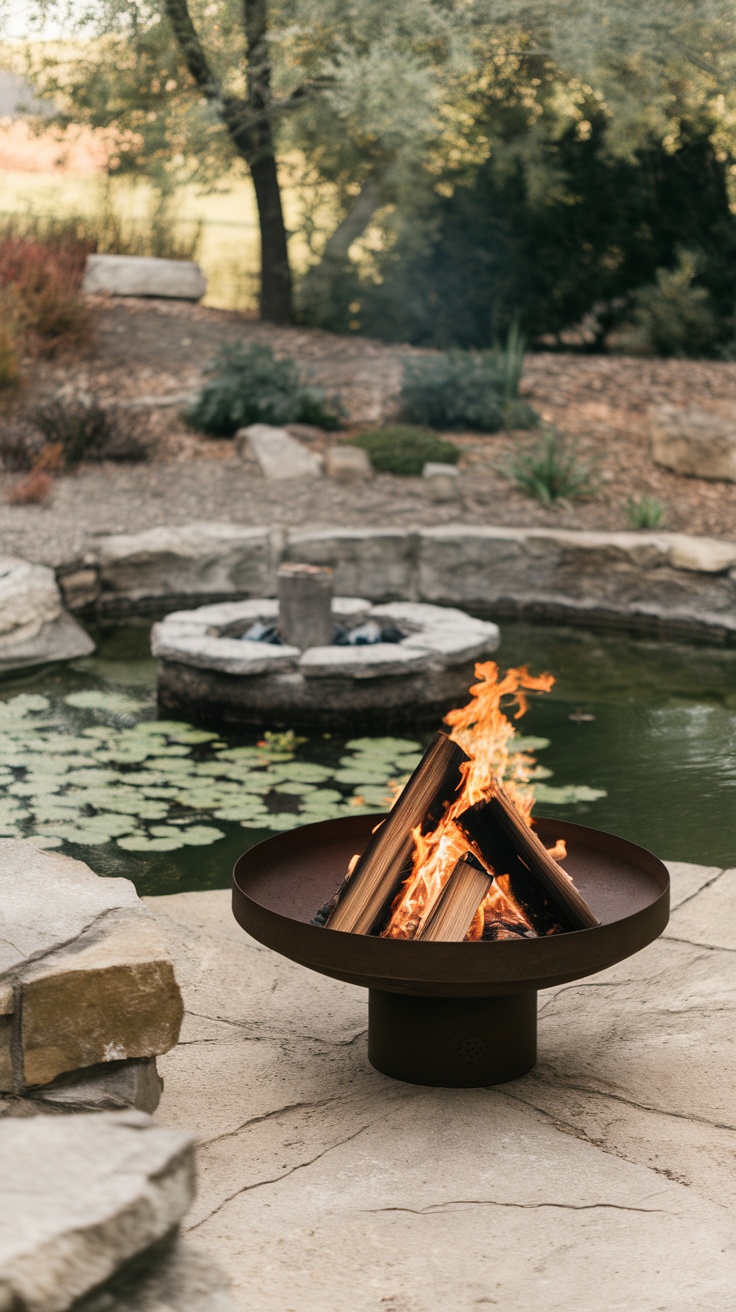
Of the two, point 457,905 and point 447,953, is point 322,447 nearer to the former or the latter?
point 457,905

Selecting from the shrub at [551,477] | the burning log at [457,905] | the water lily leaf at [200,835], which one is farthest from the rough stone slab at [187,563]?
the burning log at [457,905]

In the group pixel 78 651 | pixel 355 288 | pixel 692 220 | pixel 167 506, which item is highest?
pixel 692 220

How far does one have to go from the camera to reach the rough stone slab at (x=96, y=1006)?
2.41m

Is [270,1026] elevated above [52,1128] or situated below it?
below

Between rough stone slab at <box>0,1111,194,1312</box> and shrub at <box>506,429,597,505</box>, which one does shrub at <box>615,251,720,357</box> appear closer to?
shrub at <box>506,429,597,505</box>

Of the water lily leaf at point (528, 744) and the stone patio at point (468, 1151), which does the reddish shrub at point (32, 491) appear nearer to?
the water lily leaf at point (528, 744)

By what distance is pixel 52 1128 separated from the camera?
1.49 metres

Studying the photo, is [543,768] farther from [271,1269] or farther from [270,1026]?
[271,1269]

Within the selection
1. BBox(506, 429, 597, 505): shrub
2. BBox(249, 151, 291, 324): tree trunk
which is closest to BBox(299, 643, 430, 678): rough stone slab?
BBox(506, 429, 597, 505): shrub

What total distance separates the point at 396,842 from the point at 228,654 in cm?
331

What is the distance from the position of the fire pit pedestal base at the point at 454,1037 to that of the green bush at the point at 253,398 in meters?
8.33

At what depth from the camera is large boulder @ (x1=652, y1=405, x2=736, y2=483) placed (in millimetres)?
10008


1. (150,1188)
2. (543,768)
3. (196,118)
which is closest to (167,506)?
(196,118)

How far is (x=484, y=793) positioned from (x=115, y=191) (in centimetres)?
1355
